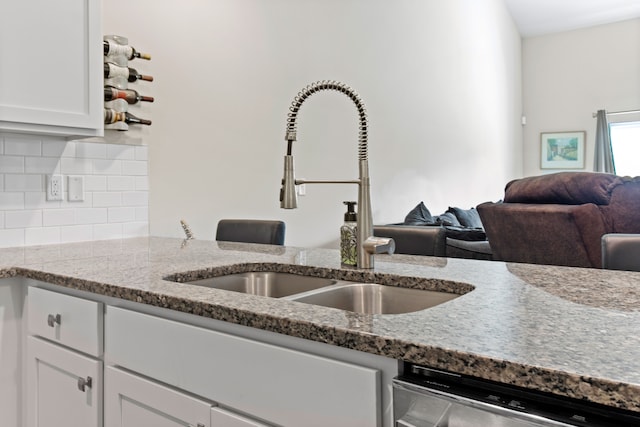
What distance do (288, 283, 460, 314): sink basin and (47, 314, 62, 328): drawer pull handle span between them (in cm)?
67

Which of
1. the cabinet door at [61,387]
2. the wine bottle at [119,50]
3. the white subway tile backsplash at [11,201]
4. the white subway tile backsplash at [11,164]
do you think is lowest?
the cabinet door at [61,387]

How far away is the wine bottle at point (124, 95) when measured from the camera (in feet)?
8.01

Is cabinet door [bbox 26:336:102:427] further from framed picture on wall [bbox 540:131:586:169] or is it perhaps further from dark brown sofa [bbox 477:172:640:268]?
framed picture on wall [bbox 540:131:586:169]

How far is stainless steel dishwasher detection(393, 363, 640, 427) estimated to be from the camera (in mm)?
586

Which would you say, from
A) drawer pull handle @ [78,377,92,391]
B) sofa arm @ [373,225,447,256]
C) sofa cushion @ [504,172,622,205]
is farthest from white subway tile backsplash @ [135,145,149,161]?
sofa cushion @ [504,172,622,205]

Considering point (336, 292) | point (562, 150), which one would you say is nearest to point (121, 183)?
point (336, 292)

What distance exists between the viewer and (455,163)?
20.7 feet

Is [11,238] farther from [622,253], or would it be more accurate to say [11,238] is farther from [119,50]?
[622,253]

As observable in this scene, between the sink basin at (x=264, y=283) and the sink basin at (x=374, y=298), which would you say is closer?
the sink basin at (x=374, y=298)

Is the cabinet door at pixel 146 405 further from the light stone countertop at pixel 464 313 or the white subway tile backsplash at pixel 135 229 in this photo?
the white subway tile backsplash at pixel 135 229

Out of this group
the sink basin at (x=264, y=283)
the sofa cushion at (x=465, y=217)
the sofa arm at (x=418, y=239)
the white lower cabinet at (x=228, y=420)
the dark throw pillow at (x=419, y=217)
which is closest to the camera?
the white lower cabinet at (x=228, y=420)

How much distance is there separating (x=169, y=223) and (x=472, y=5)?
17.9 ft

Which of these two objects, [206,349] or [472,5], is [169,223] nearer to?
[206,349]

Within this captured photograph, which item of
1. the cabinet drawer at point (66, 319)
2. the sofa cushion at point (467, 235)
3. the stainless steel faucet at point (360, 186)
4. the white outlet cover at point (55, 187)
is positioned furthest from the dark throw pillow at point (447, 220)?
the cabinet drawer at point (66, 319)
